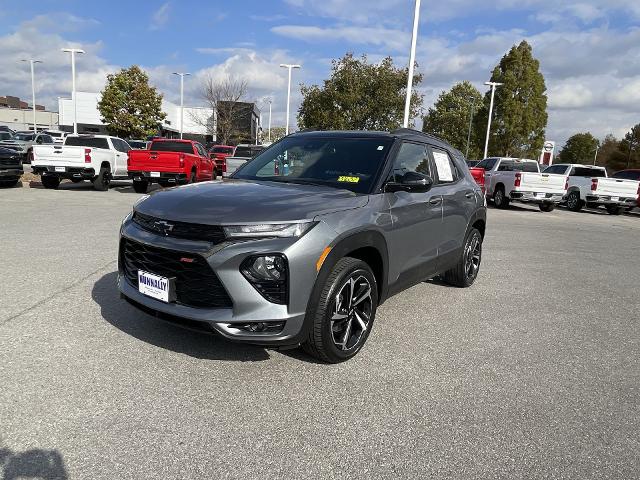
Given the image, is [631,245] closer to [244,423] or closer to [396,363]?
[396,363]

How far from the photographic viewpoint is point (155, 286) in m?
3.38

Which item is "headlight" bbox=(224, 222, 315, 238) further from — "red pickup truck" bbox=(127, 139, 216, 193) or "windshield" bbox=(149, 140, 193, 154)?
"windshield" bbox=(149, 140, 193, 154)

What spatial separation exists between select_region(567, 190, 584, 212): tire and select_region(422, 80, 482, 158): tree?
49749 mm

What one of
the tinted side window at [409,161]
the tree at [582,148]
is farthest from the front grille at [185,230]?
the tree at [582,148]

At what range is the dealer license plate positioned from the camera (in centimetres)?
328

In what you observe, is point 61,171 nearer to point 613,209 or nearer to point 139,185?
point 139,185

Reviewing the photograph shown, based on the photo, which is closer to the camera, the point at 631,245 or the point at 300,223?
the point at 300,223

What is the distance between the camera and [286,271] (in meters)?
3.09

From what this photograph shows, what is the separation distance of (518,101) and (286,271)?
43.3 meters

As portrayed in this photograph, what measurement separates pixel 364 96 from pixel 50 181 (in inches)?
781

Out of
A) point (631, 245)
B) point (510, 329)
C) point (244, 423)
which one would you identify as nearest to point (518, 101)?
point (631, 245)

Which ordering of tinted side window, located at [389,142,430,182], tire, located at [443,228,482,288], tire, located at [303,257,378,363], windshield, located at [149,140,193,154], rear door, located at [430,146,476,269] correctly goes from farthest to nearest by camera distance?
windshield, located at [149,140,193,154]
tire, located at [443,228,482,288]
rear door, located at [430,146,476,269]
tinted side window, located at [389,142,430,182]
tire, located at [303,257,378,363]

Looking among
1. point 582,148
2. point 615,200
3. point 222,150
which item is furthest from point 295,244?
point 582,148

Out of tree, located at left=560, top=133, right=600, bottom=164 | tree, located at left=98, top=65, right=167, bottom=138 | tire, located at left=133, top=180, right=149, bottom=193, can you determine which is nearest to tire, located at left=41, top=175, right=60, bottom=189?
tire, located at left=133, top=180, right=149, bottom=193
